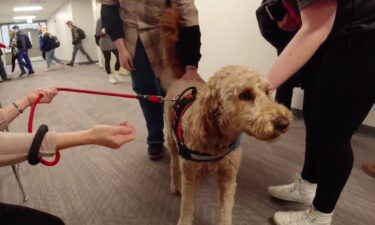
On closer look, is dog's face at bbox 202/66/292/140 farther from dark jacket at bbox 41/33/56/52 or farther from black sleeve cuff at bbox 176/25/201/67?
dark jacket at bbox 41/33/56/52

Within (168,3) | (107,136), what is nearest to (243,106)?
(107,136)

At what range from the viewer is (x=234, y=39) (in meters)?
3.78

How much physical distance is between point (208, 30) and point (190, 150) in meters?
3.38

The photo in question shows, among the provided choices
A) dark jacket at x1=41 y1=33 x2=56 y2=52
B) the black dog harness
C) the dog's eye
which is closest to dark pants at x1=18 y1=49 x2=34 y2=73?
dark jacket at x1=41 y1=33 x2=56 y2=52

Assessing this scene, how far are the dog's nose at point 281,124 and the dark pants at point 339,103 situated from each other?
0.23m

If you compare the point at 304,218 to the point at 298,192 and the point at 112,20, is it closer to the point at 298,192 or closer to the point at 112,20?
the point at 298,192

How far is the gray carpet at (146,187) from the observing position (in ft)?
5.18

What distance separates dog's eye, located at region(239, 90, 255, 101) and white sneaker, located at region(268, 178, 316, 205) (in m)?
0.77

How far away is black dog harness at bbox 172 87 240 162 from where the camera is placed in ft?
4.01

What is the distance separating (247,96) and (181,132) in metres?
0.37

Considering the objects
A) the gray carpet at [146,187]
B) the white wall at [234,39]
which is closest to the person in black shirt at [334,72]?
the gray carpet at [146,187]

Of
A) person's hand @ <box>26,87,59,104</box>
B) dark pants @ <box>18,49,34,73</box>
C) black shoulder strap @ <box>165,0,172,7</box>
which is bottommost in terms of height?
dark pants @ <box>18,49,34,73</box>

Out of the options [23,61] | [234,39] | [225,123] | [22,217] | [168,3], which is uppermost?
[168,3]

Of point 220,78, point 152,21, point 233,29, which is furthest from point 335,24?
point 233,29
